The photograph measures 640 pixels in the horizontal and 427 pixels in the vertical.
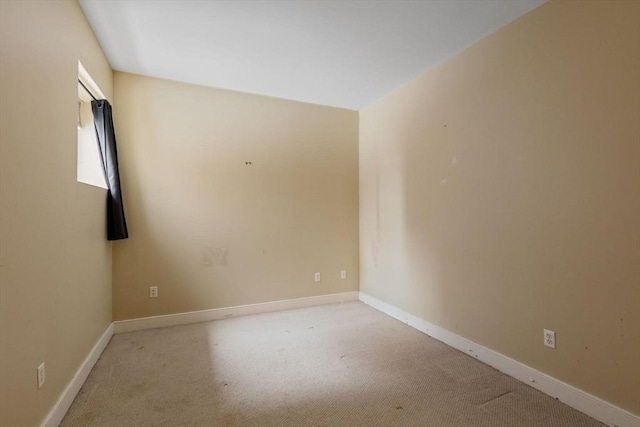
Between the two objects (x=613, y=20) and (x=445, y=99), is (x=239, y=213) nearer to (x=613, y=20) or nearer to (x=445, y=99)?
(x=445, y=99)

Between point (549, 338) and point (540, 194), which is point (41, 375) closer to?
point (549, 338)

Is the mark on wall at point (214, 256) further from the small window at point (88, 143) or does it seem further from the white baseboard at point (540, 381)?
the white baseboard at point (540, 381)

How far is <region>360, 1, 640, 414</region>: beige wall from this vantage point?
1618 mm

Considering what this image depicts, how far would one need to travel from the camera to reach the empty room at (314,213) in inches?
63.0

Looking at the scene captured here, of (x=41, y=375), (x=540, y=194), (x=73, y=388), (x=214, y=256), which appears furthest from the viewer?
(x=214, y=256)

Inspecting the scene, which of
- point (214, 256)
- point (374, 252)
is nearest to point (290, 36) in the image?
point (214, 256)

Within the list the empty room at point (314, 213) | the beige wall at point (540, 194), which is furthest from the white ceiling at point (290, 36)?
the beige wall at point (540, 194)

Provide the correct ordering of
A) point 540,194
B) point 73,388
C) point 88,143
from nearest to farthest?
→ point 73,388
point 540,194
point 88,143

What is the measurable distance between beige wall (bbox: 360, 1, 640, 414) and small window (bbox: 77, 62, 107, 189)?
2937 millimetres

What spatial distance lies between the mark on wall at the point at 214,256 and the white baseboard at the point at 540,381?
6.99 feet

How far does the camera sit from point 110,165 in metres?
2.68

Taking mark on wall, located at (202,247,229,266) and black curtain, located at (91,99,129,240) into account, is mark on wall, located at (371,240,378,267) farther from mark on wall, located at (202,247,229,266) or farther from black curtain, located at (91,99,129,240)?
black curtain, located at (91,99,129,240)

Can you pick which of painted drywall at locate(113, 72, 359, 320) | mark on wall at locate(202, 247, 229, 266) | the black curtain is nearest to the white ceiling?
painted drywall at locate(113, 72, 359, 320)

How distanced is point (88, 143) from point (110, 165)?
25cm
